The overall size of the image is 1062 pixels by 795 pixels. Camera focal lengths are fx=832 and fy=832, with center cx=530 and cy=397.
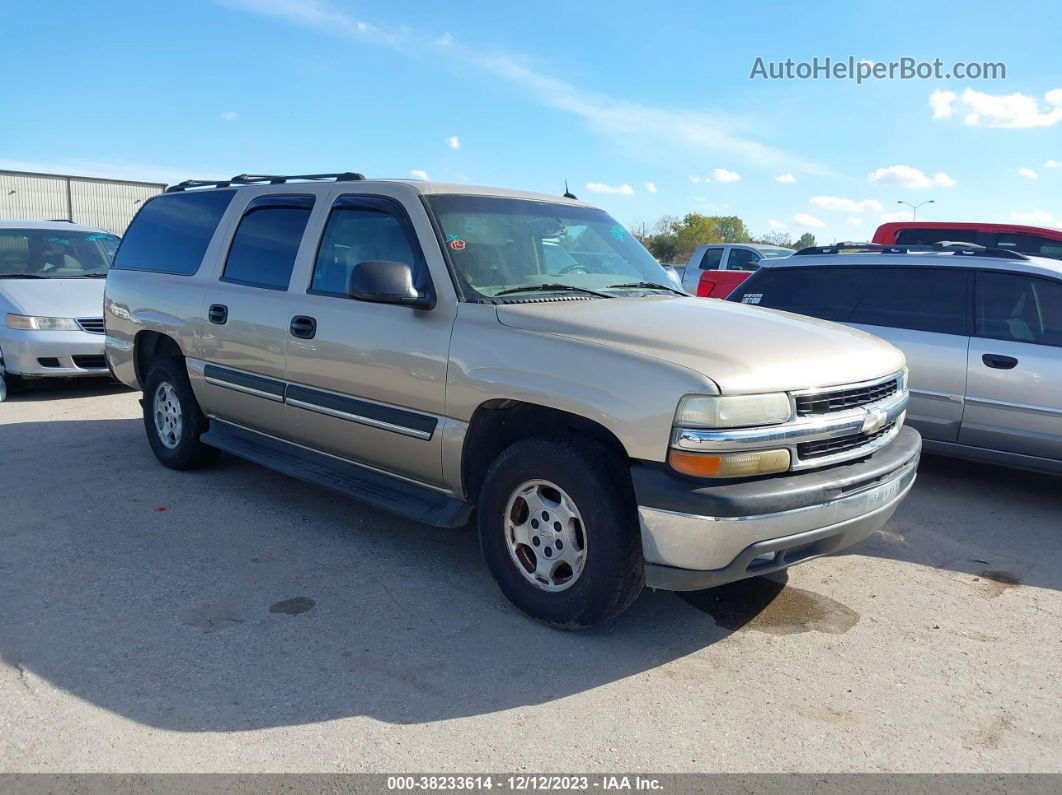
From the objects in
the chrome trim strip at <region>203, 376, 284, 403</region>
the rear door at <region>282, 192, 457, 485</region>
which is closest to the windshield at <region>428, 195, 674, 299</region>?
the rear door at <region>282, 192, 457, 485</region>

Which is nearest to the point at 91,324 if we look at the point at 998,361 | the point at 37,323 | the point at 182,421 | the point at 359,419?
the point at 37,323

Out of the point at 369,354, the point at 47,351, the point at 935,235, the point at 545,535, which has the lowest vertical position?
the point at 545,535

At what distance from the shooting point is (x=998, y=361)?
5.57 m

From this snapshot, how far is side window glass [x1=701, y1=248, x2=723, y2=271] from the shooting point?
59.7ft

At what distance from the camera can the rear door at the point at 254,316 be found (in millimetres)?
4848

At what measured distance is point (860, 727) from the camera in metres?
2.97

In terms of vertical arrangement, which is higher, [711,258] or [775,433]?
[711,258]

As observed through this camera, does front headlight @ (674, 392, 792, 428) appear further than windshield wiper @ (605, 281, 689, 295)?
No

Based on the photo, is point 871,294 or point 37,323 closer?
point 871,294

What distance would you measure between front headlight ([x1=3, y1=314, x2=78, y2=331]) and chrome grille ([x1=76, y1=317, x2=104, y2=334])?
10cm

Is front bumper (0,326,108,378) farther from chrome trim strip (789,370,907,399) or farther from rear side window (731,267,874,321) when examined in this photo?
chrome trim strip (789,370,907,399)

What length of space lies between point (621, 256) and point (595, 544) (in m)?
2.03

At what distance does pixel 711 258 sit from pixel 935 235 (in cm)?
764

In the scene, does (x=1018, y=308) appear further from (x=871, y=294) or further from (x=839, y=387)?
(x=839, y=387)
